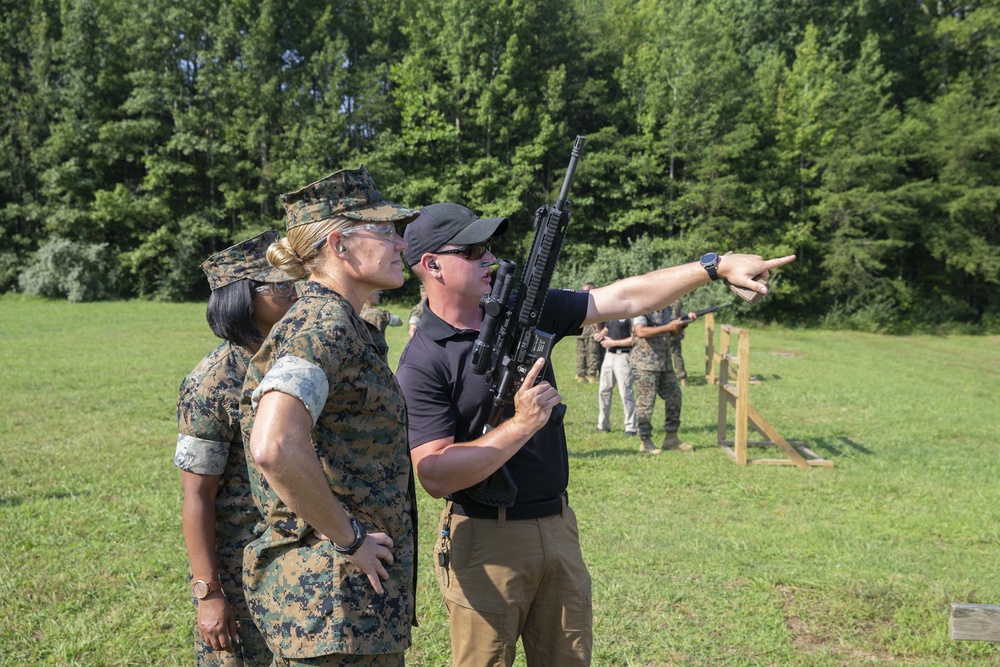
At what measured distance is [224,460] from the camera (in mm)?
2658

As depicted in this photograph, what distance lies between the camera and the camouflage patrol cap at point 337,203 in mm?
Answer: 2195

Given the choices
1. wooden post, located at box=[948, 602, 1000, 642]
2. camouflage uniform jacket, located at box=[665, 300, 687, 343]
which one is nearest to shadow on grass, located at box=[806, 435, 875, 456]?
→ camouflage uniform jacket, located at box=[665, 300, 687, 343]

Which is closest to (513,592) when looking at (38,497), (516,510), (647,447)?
(516,510)

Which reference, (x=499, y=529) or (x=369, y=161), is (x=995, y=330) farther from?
(x=499, y=529)

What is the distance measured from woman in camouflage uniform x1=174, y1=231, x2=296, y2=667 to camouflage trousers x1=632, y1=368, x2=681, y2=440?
7.53m

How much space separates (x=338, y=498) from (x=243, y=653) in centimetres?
116

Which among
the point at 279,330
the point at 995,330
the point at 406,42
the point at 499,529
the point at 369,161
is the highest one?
the point at 406,42

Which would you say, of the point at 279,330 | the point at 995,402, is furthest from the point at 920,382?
the point at 279,330

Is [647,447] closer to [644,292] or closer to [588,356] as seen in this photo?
[588,356]

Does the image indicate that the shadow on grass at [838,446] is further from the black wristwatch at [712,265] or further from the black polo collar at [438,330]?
the black polo collar at [438,330]

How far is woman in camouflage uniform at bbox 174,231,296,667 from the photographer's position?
264 centimetres

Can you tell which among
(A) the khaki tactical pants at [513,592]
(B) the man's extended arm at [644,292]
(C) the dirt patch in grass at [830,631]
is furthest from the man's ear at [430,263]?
(C) the dirt patch in grass at [830,631]

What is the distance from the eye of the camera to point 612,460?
9328 millimetres

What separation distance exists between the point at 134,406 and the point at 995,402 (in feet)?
53.8
